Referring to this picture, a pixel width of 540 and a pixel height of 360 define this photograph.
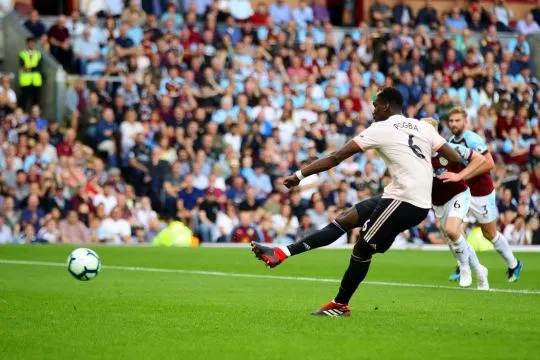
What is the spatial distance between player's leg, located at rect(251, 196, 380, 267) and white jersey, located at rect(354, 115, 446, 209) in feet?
4.08

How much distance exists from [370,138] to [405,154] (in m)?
0.39

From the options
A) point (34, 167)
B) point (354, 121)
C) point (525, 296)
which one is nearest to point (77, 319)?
point (525, 296)

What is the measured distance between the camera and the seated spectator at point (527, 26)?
35.9 meters

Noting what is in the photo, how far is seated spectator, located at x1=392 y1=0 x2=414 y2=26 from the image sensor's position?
3444 centimetres

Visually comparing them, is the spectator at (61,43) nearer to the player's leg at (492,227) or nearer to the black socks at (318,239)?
the player's leg at (492,227)

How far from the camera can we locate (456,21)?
115 feet

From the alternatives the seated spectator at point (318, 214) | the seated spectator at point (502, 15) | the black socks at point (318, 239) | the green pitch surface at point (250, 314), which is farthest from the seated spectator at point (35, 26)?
the black socks at point (318, 239)

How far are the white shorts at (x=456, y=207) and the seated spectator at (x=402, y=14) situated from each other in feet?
62.6

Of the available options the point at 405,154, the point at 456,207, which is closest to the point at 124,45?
the point at 456,207

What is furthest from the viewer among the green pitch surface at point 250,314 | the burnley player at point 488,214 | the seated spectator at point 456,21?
the seated spectator at point 456,21

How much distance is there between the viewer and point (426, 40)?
32688mm

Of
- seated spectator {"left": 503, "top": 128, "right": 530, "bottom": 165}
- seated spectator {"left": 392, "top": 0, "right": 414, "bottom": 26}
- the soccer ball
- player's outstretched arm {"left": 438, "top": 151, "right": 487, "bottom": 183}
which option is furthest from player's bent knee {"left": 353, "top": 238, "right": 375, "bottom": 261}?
seated spectator {"left": 392, "top": 0, "right": 414, "bottom": 26}

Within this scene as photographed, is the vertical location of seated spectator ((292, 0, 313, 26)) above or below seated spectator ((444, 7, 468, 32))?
above

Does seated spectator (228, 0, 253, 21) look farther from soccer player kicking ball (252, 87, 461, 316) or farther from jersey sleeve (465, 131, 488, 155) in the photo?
soccer player kicking ball (252, 87, 461, 316)
